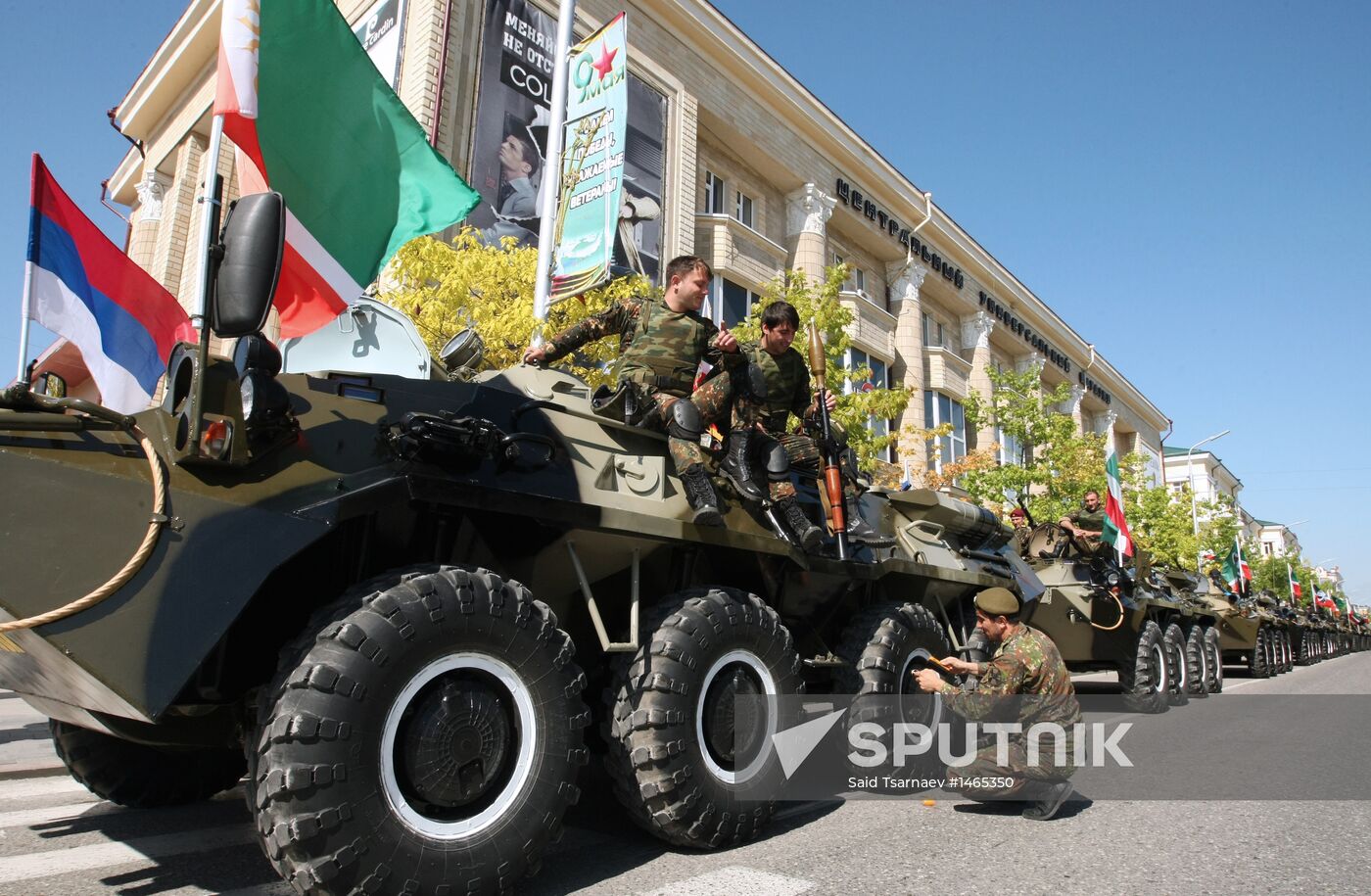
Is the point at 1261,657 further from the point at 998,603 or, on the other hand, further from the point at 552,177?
the point at 552,177

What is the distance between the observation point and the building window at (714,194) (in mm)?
19688

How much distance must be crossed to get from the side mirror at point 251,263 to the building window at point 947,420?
24556 mm

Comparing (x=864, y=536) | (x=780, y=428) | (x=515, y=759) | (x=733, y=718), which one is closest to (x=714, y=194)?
(x=780, y=428)

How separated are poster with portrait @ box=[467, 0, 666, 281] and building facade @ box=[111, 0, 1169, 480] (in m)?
0.03

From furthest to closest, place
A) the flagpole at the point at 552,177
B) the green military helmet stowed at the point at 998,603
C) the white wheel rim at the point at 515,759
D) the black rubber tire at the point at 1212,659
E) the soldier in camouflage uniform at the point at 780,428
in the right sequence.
A: the black rubber tire at the point at 1212,659, the flagpole at the point at 552,177, the green military helmet stowed at the point at 998,603, the soldier in camouflage uniform at the point at 780,428, the white wheel rim at the point at 515,759

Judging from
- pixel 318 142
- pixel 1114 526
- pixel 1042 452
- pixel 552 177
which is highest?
pixel 552 177

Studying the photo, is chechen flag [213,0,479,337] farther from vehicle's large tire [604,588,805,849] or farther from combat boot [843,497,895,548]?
combat boot [843,497,895,548]

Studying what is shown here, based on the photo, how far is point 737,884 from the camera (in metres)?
3.31

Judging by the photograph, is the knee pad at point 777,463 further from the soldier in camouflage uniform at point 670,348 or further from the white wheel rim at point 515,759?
the white wheel rim at point 515,759

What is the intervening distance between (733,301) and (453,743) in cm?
1727

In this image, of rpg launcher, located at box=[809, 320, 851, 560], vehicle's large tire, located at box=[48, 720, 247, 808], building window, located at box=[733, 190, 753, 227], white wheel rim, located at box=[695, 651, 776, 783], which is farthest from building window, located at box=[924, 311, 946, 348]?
vehicle's large tire, located at box=[48, 720, 247, 808]

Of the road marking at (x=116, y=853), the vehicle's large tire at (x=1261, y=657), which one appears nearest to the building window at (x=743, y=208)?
the vehicle's large tire at (x=1261, y=657)

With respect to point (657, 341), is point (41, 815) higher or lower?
lower

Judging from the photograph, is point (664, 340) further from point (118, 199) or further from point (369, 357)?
point (118, 199)
